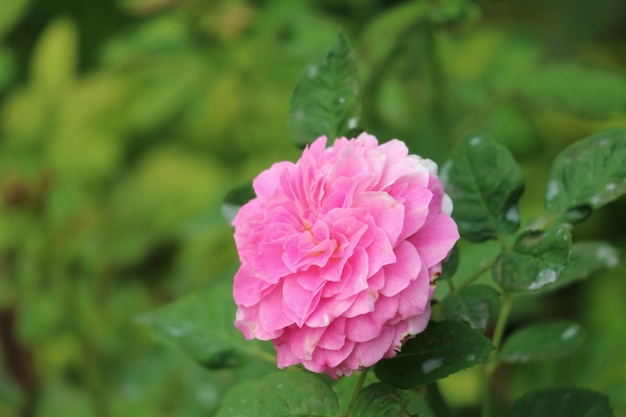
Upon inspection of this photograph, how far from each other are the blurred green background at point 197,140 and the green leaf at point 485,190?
43cm

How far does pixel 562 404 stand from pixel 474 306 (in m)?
0.13

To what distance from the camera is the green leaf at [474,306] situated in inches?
26.5

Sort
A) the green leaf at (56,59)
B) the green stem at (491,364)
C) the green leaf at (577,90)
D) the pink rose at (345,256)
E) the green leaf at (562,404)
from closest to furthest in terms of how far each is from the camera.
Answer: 1. the pink rose at (345,256)
2. the green leaf at (562,404)
3. the green stem at (491,364)
4. the green leaf at (577,90)
5. the green leaf at (56,59)

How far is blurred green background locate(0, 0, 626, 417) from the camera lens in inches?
54.7

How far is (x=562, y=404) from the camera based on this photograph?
721 millimetres

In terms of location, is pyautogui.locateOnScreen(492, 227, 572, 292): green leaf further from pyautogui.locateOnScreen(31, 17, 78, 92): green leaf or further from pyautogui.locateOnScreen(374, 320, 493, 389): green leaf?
pyautogui.locateOnScreen(31, 17, 78, 92): green leaf

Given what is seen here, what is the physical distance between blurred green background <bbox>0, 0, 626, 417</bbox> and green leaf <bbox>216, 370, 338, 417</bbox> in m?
0.48

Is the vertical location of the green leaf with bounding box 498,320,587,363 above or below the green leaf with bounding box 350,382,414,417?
below

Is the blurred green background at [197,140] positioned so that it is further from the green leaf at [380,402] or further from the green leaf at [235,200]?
the green leaf at [380,402]

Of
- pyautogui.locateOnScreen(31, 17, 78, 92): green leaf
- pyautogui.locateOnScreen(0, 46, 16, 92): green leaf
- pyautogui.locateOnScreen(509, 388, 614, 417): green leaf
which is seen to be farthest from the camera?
pyautogui.locateOnScreen(31, 17, 78, 92): green leaf

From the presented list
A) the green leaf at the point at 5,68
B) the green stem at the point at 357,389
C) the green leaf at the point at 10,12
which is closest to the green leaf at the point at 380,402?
the green stem at the point at 357,389

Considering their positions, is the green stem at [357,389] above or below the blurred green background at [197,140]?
above

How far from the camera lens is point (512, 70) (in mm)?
1527

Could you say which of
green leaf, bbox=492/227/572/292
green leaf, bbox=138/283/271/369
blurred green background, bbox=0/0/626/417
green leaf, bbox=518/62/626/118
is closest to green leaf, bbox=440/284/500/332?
green leaf, bbox=492/227/572/292
